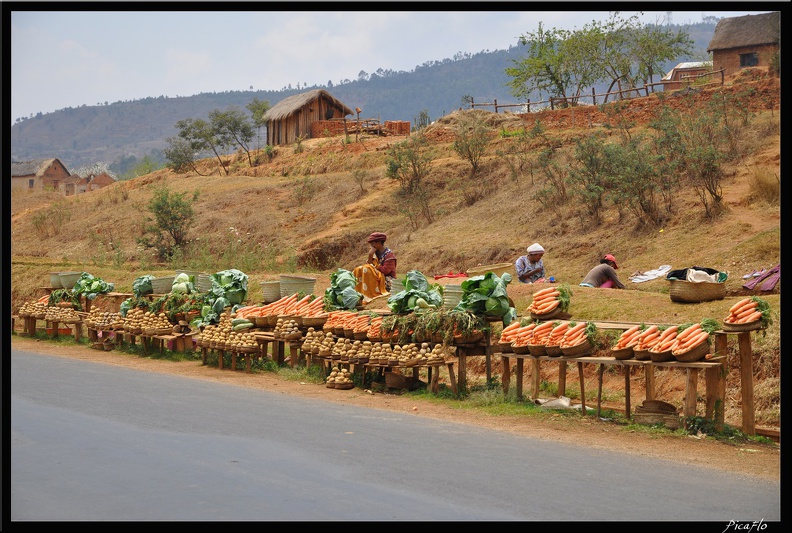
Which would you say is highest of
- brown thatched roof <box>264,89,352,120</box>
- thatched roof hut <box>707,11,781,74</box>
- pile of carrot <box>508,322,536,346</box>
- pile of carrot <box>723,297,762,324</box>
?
thatched roof hut <box>707,11,781,74</box>

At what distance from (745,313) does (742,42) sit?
129ft

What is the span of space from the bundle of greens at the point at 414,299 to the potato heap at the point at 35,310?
30.6ft

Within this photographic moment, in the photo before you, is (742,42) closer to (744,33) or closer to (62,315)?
(744,33)

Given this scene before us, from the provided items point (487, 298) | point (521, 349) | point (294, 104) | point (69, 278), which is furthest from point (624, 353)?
point (294, 104)

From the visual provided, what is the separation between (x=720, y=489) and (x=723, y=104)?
69.4 feet

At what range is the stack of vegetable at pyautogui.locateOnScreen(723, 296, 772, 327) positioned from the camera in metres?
8.90

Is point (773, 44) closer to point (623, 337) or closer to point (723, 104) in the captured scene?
point (723, 104)

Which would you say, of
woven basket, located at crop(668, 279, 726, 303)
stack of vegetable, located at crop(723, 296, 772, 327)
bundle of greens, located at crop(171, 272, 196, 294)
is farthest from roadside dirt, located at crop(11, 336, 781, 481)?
woven basket, located at crop(668, 279, 726, 303)

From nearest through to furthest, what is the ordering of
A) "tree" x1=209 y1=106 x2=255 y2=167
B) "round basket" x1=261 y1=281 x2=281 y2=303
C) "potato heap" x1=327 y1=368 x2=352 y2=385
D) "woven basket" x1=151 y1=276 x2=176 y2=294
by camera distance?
1. "potato heap" x1=327 y1=368 x2=352 y2=385
2. "round basket" x1=261 y1=281 x2=281 y2=303
3. "woven basket" x1=151 y1=276 x2=176 y2=294
4. "tree" x1=209 y1=106 x2=255 y2=167

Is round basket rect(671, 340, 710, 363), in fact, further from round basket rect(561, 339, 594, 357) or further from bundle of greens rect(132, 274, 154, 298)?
bundle of greens rect(132, 274, 154, 298)

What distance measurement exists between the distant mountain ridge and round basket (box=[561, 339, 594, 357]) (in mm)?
148825

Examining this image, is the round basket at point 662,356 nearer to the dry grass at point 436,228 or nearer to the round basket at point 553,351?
the round basket at point 553,351

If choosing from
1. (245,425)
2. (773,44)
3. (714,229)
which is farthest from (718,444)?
(773,44)
